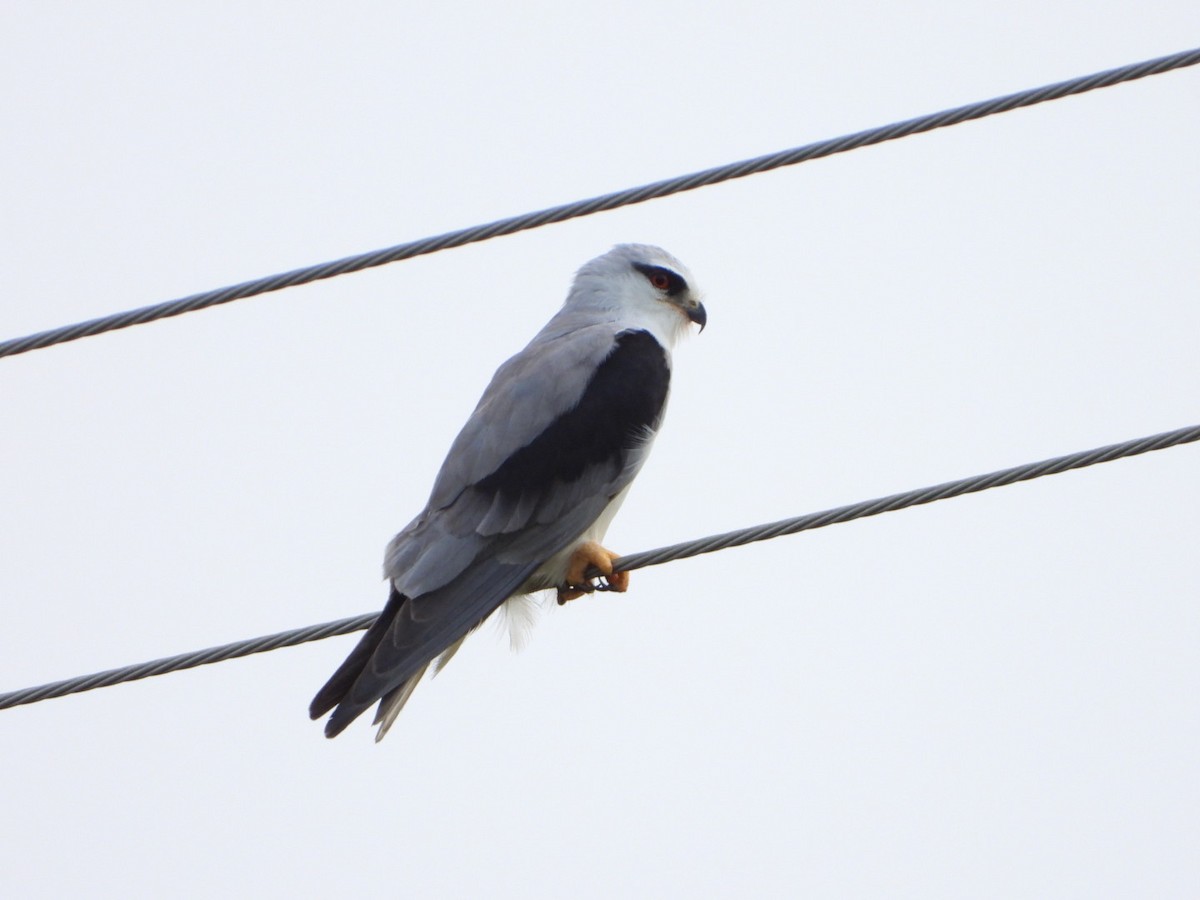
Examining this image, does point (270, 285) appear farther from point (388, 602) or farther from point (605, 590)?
point (605, 590)

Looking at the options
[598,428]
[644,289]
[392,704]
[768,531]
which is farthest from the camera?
[644,289]

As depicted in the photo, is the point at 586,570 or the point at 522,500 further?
the point at 586,570

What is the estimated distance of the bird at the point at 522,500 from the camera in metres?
4.92

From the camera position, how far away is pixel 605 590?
544 centimetres

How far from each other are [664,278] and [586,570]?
1456 mm

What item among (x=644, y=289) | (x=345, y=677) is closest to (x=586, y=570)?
(x=345, y=677)

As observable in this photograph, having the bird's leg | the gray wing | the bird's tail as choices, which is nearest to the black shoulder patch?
the gray wing

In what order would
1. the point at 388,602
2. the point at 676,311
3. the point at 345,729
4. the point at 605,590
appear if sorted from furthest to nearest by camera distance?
the point at 676,311 < the point at 605,590 < the point at 388,602 < the point at 345,729

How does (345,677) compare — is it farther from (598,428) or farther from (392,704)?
(598,428)

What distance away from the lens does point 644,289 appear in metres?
6.37

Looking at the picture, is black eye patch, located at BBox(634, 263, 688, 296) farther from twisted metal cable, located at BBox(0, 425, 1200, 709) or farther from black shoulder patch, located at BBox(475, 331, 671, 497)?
twisted metal cable, located at BBox(0, 425, 1200, 709)

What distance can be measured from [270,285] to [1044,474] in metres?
1.97

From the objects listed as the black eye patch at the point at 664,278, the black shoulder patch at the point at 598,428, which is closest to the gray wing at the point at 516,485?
the black shoulder patch at the point at 598,428

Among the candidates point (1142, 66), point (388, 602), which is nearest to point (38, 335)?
point (388, 602)
